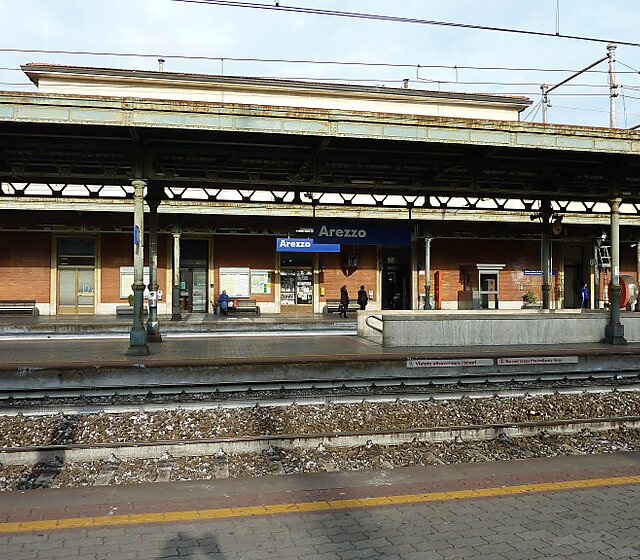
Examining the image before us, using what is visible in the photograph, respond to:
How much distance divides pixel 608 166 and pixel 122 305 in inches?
816

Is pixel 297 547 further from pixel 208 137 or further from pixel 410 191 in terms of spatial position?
pixel 410 191

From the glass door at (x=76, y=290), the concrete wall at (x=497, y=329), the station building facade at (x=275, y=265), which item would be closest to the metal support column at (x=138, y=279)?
the concrete wall at (x=497, y=329)

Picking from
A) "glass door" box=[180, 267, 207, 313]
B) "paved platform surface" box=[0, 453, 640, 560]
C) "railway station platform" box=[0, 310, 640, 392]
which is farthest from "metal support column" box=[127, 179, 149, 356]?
"glass door" box=[180, 267, 207, 313]

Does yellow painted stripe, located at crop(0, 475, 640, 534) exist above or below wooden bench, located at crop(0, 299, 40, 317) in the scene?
below

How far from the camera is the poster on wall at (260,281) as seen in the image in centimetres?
2738

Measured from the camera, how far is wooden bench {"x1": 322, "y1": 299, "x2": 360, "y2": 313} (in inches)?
1099

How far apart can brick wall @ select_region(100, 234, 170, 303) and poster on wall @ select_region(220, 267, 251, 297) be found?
285 centimetres

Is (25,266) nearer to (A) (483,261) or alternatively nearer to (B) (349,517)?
(A) (483,261)

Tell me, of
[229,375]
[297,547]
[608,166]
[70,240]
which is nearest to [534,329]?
[608,166]

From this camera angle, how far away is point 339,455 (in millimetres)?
6645

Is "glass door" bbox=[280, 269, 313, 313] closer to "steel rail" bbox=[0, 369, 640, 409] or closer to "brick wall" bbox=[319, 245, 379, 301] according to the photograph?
"brick wall" bbox=[319, 245, 379, 301]

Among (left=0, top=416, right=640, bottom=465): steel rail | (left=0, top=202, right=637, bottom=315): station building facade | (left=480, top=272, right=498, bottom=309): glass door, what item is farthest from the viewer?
(left=480, top=272, right=498, bottom=309): glass door

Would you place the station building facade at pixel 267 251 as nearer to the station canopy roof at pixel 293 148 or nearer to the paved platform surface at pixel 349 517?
the station canopy roof at pixel 293 148

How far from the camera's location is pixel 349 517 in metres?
4.71
